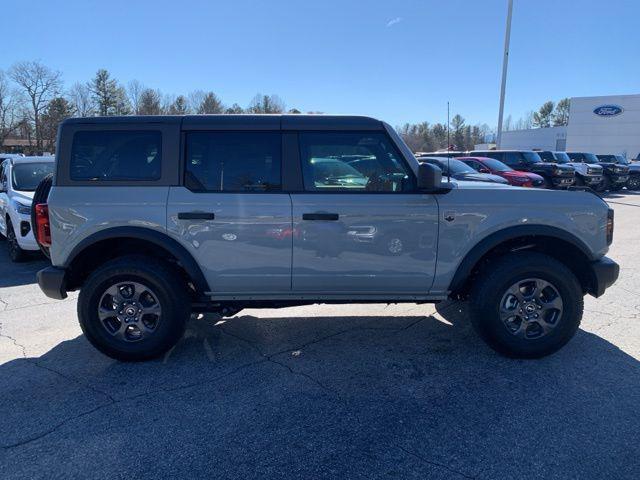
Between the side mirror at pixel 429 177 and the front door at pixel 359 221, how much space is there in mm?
159

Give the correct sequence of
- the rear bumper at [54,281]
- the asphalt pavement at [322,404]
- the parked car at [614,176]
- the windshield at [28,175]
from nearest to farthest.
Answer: the asphalt pavement at [322,404] < the rear bumper at [54,281] < the windshield at [28,175] < the parked car at [614,176]

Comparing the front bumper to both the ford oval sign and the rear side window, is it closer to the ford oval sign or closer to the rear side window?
the rear side window

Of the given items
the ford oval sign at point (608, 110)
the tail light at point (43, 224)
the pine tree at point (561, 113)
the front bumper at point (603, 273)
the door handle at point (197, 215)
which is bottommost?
the front bumper at point (603, 273)

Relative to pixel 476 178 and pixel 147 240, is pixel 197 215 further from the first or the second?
pixel 476 178

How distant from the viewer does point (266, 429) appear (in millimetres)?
2869

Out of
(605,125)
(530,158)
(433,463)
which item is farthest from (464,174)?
(605,125)

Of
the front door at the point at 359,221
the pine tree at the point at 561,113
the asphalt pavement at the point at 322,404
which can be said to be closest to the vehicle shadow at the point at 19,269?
the asphalt pavement at the point at 322,404

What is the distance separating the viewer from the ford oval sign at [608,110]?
48.3 meters

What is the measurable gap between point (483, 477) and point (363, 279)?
1.71 m

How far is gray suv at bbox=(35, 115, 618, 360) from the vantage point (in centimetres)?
364

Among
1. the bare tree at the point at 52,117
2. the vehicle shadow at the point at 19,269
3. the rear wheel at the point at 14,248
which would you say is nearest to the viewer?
the vehicle shadow at the point at 19,269

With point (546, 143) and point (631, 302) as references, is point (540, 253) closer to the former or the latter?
point (631, 302)

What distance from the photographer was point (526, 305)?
151 inches

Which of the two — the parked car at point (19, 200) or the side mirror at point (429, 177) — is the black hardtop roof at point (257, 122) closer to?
the side mirror at point (429, 177)
